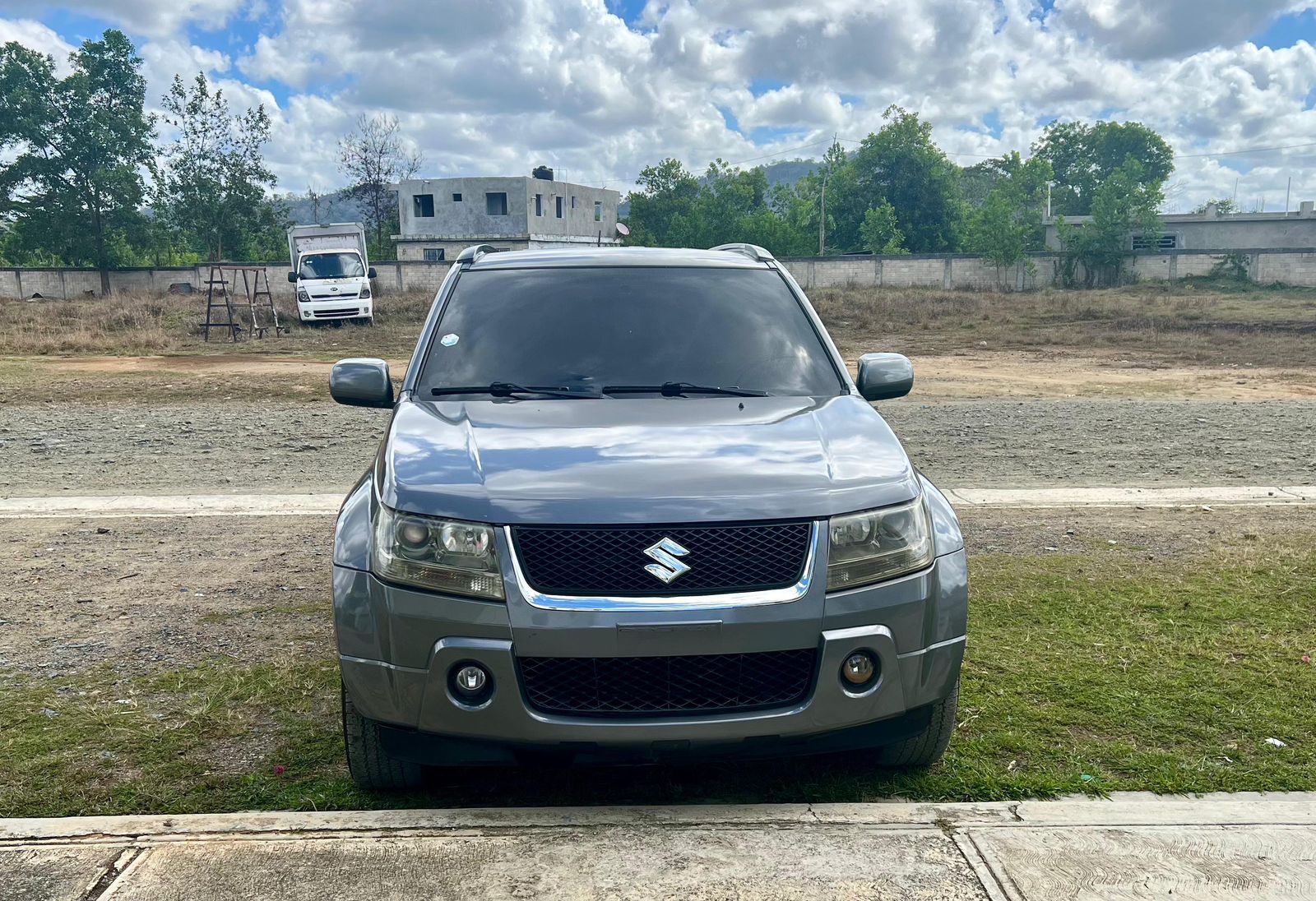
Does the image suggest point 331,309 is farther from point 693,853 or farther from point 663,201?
point 663,201

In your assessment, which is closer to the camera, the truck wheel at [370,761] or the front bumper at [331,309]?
the truck wheel at [370,761]

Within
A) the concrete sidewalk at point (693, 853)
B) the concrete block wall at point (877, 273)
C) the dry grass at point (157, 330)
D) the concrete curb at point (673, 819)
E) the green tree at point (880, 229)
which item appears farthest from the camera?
the green tree at point (880, 229)

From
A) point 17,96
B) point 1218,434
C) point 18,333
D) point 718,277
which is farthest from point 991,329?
point 17,96

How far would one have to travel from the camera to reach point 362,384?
4453 mm

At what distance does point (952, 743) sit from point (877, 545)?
111cm

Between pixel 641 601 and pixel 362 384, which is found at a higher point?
pixel 362 384

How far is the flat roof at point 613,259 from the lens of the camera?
4918 millimetres

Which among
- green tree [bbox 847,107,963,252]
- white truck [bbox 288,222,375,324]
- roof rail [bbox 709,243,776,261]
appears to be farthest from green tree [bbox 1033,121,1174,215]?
roof rail [bbox 709,243,776,261]

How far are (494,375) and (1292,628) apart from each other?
3776mm

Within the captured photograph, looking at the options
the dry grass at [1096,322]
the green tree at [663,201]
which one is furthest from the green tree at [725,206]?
the dry grass at [1096,322]

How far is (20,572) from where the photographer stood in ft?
20.5

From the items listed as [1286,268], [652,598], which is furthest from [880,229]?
[652,598]

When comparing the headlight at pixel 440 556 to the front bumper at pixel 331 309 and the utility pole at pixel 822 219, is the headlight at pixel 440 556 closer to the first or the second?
the front bumper at pixel 331 309

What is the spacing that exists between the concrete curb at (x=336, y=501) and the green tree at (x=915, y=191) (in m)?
69.8
